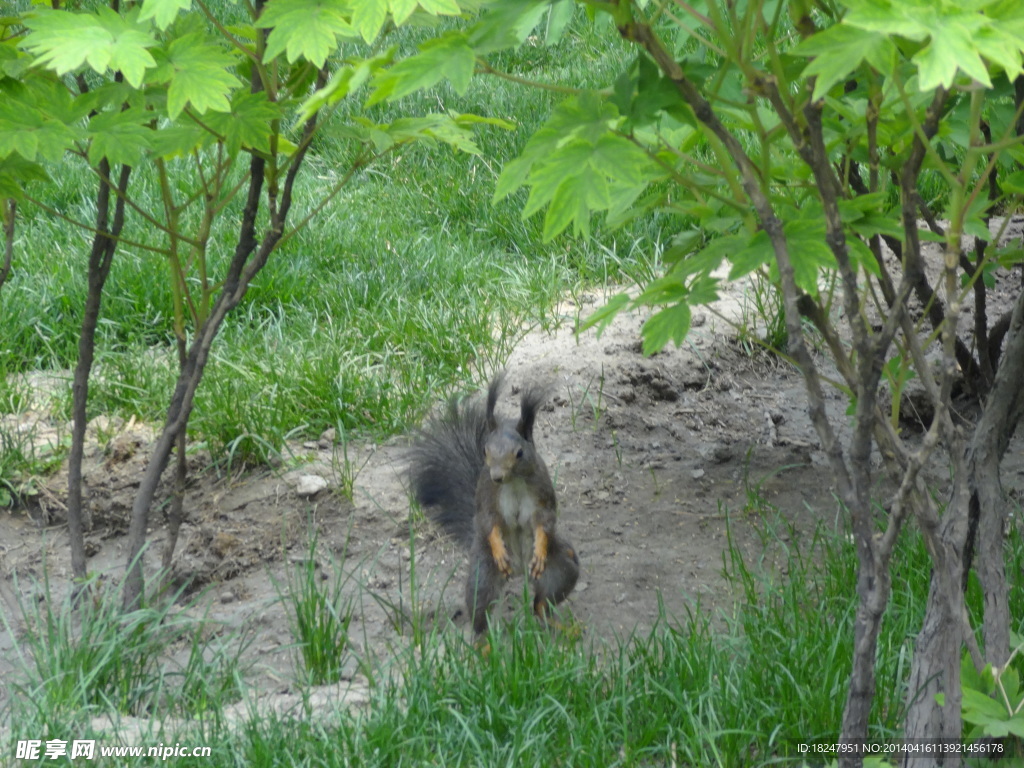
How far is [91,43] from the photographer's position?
1.81 m

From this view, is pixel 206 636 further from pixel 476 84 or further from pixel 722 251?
pixel 476 84

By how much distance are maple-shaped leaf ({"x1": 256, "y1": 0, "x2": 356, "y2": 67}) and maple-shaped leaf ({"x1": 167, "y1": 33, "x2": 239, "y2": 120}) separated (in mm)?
212

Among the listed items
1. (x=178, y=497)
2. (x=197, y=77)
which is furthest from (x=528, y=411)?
(x=197, y=77)

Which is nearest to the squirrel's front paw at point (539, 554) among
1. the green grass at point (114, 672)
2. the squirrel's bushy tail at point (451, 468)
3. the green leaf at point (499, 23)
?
the squirrel's bushy tail at point (451, 468)

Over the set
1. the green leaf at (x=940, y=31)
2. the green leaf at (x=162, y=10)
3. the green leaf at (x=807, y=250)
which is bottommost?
the green leaf at (x=807, y=250)

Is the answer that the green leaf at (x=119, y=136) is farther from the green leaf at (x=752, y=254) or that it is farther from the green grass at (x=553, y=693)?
the green leaf at (x=752, y=254)

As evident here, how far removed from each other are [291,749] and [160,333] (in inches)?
93.2

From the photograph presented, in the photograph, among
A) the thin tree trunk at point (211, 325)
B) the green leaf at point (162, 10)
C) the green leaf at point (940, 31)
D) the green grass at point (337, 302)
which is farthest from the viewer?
the green grass at point (337, 302)

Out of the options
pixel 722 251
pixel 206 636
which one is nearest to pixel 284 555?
pixel 206 636

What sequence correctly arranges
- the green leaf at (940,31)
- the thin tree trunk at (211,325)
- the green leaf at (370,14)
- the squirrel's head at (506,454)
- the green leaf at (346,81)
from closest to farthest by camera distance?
1. the green leaf at (940,31)
2. the green leaf at (346,81)
3. the green leaf at (370,14)
4. the thin tree trunk at (211,325)
5. the squirrel's head at (506,454)

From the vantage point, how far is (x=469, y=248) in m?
4.55

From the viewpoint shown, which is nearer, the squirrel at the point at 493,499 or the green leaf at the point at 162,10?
the green leaf at the point at 162,10

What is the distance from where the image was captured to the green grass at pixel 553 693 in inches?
80.1

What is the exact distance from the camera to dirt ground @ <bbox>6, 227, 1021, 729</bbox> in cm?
285
